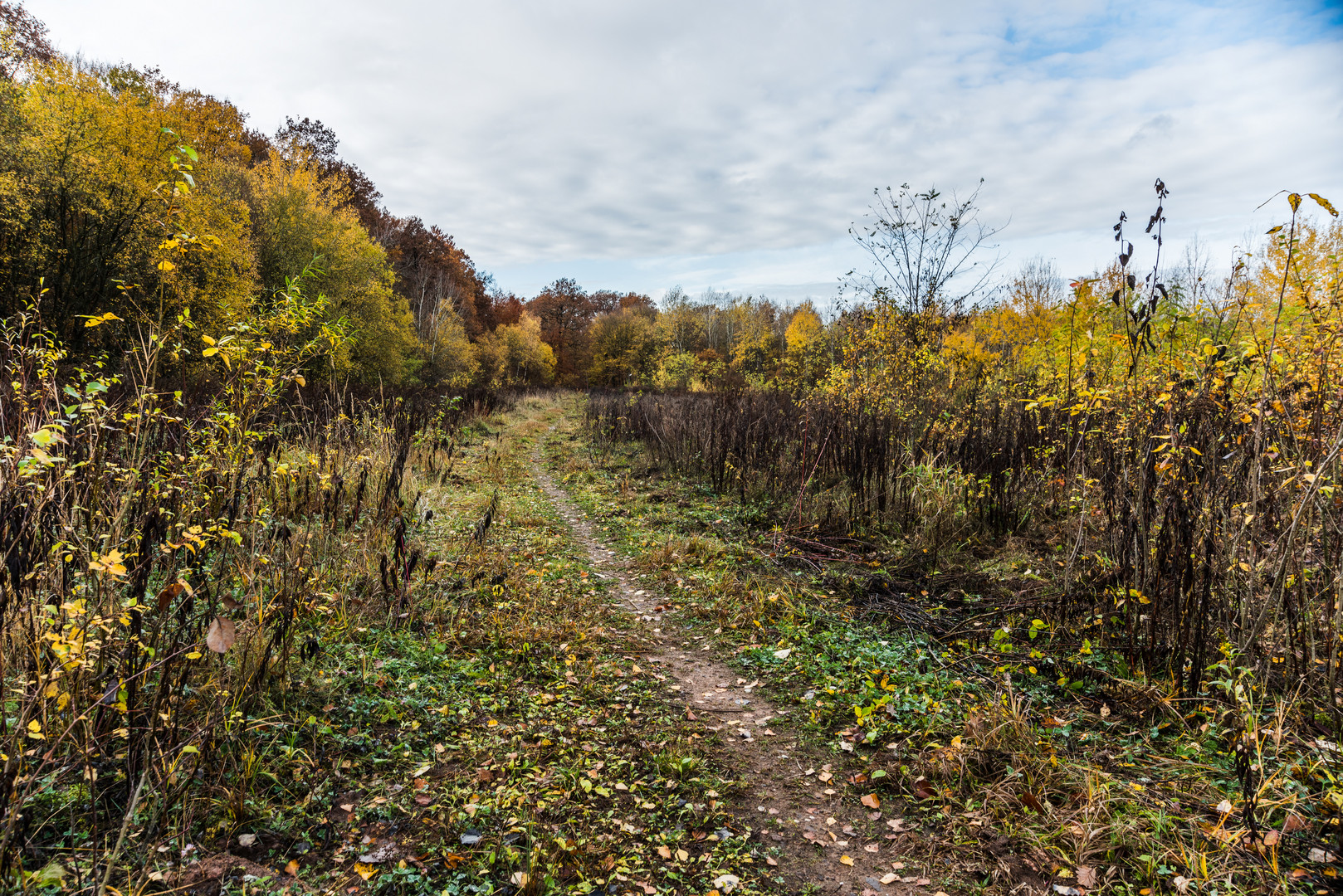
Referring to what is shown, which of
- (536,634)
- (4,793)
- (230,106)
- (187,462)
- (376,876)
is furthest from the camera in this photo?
(230,106)

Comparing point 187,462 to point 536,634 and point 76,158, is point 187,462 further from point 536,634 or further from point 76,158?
point 76,158

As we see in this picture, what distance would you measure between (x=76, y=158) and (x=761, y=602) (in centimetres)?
1739

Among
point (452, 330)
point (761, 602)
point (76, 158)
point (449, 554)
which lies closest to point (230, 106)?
point (452, 330)

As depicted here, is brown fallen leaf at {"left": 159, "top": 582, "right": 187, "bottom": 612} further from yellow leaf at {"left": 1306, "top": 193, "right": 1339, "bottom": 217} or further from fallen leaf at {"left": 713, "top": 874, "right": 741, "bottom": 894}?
yellow leaf at {"left": 1306, "top": 193, "right": 1339, "bottom": 217}

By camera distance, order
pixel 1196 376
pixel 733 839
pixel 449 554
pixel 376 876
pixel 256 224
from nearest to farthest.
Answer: pixel 376 876 < pixel 733 839 < pixel 1196 376 < pixel 449 554 < pixel 256 224

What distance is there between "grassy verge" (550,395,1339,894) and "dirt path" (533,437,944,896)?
0.18 metres

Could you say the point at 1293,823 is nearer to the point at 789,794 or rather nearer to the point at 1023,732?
the point at 1023,732

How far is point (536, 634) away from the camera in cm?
404

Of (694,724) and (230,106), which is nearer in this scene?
(694,724)

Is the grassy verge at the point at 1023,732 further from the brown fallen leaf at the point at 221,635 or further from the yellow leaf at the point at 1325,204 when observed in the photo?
the brown fallen leaf at the point at 221,635

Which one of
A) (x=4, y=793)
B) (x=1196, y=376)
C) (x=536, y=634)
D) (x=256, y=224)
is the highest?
(x=256, y=224)

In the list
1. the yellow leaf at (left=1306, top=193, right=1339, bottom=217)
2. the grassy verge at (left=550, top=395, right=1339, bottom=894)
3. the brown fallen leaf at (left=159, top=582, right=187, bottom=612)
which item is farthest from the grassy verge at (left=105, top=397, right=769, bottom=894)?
the yellow leaf at (left=1306, top=193, right=1339, bottom=217)

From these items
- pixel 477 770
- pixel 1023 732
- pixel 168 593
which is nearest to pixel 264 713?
pixel 477 770

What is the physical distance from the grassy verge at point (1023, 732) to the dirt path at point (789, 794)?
0.60 feet
